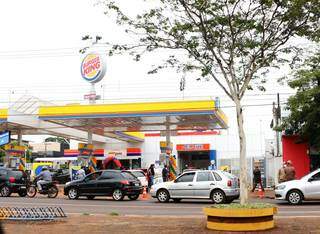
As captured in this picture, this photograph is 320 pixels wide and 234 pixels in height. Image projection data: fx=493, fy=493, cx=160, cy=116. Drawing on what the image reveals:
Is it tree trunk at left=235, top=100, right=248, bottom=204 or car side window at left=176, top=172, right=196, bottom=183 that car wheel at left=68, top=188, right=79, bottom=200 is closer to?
car side window at left=176, top=172, right=196, bottom=183

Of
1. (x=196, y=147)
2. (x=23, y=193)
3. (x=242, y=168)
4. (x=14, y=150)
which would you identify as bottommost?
(x=23, y=193)

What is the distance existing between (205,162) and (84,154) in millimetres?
19385

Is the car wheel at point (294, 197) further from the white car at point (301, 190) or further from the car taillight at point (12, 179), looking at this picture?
the car taillight at point (12, 179)

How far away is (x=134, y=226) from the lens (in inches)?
512

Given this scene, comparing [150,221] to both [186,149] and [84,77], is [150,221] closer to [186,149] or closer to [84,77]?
[84,77]

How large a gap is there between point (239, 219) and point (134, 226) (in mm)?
2986

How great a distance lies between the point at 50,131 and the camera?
4316 centimetres

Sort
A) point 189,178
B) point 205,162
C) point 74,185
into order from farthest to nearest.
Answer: point 205,162, point 74,185, point 189,178

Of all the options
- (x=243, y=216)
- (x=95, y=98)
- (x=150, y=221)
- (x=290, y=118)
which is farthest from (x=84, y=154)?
(x=243, y=216)

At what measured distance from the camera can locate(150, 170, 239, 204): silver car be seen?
21.1 metres

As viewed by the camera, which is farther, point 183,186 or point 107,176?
point 107,176

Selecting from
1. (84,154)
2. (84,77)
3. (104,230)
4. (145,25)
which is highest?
(84,77)

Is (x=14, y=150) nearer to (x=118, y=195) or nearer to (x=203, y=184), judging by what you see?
(x=118, y=195)

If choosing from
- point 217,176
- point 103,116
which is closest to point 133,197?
point 217,176
